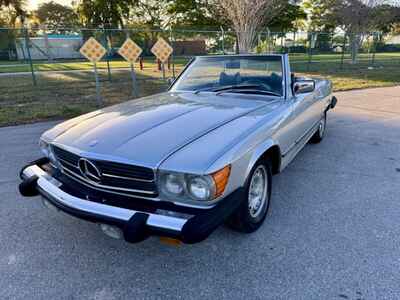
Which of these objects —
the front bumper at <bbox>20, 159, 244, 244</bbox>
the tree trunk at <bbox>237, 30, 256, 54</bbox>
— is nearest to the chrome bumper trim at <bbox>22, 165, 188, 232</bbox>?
the front bumper at <bbox>20, 159, 244, 244</bbox>

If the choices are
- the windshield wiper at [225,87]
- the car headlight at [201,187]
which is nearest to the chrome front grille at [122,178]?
the car headlight at [201,187]

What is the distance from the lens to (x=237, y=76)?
3.63 metres

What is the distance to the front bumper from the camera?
72.4 inches

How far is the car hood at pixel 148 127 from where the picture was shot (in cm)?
209

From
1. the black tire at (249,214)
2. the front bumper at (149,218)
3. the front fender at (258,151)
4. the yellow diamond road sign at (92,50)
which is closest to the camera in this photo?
the front bumper at (149,218)

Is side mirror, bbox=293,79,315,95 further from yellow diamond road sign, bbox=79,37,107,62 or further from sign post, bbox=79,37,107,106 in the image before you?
yellow diamond road sign, bbox=79,37,107,62

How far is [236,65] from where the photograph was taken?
3695 millimetres

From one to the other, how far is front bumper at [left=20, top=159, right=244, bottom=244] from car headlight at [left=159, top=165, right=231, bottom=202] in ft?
0.32

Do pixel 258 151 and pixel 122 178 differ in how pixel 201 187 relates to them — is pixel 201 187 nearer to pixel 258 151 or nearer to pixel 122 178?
pixel 122 178

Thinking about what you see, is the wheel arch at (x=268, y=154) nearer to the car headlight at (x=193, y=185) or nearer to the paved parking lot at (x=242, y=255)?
the car headlight at (x=193, y=185)

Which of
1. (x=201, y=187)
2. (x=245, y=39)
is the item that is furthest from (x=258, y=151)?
(x=245, y=39)

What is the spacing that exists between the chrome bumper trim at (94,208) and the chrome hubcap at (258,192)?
976 millimetres

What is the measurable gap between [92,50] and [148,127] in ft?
21.1

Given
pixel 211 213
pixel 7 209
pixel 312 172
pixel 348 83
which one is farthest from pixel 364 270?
pixel 348 83
